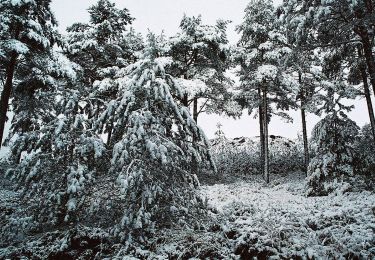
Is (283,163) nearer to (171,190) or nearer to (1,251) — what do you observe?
(171,190)

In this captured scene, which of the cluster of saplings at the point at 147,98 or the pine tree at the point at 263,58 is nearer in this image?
the cluster of saplings at the point at 147,98

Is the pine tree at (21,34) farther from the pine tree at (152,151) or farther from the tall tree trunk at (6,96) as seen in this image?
the pine tree at (152,151)

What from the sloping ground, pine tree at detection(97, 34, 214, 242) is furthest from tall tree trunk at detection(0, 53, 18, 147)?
the sloping ground

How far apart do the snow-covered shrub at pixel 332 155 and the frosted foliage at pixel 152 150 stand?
21.8 feet

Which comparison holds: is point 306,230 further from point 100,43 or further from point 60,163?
point 100,43

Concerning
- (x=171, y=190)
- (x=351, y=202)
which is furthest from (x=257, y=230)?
(x=351, y=202)

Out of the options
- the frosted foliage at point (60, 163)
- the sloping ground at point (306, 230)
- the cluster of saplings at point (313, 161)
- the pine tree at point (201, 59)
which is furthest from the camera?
the pine tree at point (201, 59)

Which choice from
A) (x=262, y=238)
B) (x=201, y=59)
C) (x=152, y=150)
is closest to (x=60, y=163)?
(x=152, y=150)

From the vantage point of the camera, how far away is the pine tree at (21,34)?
36.6ft

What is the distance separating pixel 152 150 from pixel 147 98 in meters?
1.67

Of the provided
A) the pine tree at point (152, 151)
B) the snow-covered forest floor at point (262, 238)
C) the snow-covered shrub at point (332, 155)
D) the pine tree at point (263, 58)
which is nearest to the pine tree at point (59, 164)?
the snow-covered forest floor at point (262, 238)

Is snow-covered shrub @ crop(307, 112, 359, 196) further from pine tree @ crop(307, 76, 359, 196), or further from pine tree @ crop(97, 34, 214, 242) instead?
pine tree @ crop(97, 34, 214, 242)

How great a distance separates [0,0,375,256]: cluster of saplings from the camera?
696 centimetres

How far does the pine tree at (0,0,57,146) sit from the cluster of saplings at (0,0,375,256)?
0.05m
